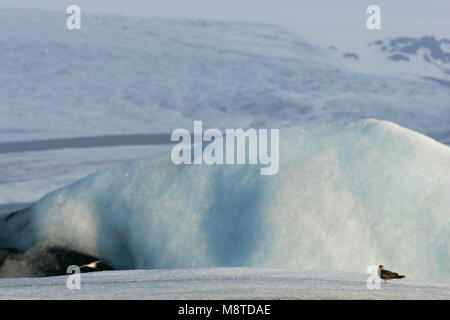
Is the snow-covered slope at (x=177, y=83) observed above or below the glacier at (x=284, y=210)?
above

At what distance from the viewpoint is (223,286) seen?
6.57ft

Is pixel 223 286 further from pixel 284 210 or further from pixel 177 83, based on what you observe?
pixel 177 83

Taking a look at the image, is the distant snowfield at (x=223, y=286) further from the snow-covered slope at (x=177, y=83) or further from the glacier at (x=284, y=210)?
the snow-covered slope at (x=177, y=83)

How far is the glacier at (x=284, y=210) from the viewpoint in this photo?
115 inches

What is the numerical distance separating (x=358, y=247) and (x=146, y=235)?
95cm

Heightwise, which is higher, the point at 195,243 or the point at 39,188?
the point at 39,188

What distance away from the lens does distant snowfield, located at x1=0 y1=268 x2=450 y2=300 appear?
1.85m

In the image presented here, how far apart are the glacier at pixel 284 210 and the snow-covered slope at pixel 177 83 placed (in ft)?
23.4

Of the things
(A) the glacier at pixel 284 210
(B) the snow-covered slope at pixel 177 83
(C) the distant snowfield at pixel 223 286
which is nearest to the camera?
(C) the distant snowfield at pixel 223 286

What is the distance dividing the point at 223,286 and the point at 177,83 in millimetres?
10561

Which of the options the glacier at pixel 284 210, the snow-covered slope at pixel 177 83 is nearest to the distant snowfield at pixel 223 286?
the glacier at pixel 284 210

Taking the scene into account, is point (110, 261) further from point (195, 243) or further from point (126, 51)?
point (126, 51)
